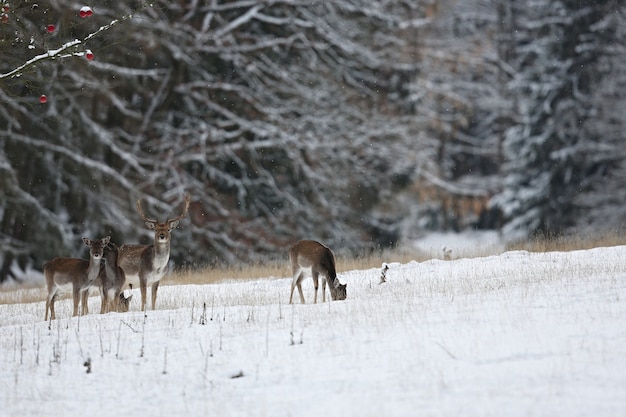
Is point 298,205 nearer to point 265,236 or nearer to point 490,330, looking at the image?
point 265,236

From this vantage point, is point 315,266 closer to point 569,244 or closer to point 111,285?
point 111,285

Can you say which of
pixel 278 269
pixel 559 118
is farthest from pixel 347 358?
pixel 559 118

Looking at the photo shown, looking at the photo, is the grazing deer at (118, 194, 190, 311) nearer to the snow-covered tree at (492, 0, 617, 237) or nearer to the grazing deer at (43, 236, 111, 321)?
the grazing deer at (43, 236, 111, 321)

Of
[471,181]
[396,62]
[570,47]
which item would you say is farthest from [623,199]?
[471,181]

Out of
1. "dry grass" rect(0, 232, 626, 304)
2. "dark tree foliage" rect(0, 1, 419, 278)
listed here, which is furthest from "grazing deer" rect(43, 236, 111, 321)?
"dark tree foliage" rect(0, 1, 419, 278)

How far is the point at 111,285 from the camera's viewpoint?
13.0 meters

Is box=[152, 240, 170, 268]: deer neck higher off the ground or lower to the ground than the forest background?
lower

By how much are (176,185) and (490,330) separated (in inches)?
717

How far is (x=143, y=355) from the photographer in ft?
30.5

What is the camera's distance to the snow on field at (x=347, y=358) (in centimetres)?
761

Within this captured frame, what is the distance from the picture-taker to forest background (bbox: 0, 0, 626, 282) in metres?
24.6

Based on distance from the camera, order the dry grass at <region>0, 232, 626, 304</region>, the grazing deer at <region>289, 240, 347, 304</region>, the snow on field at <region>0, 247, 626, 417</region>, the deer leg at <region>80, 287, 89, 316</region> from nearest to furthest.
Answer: the snow on field at <region>0, 247, 626, 417</region> < the deer leg at <region>80, 287, 89, 316</region> < the grazing deer at <region>289, 240, 347, 304</region> < the dry grass at <region>0, 232, 626, 304</region>

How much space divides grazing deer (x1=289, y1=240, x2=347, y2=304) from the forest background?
7553mm

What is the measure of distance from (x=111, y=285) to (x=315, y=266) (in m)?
2.84
